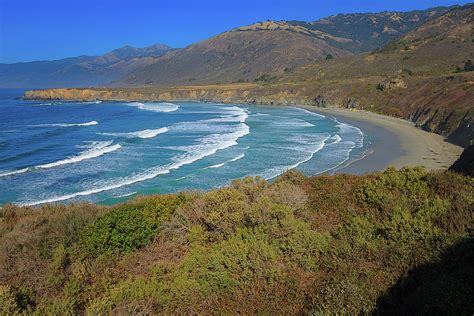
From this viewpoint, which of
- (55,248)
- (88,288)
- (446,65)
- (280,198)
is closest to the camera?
(88,288)

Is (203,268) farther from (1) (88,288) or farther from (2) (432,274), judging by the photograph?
(2) (432,274)

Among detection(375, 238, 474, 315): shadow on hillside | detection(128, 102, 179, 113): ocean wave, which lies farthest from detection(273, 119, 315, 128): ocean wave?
detection(375, 238, 474, 315): shadow on hillside

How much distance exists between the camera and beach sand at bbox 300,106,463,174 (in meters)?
25.9

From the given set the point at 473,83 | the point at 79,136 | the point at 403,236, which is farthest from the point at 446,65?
the point at 403,236

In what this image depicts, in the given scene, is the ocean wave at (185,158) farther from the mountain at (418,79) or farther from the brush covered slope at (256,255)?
the mountain at (418,79)

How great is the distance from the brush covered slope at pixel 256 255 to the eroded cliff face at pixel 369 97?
27196 millimetres

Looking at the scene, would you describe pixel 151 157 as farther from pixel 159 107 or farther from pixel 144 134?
pixel 159 107

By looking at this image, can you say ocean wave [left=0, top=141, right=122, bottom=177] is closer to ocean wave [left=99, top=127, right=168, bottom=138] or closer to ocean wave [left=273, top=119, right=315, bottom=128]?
ocean wave [left=99, top=127, right=168, bottom=138]

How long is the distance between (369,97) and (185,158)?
48.6 meters

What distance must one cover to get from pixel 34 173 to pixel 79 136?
60.9 ft

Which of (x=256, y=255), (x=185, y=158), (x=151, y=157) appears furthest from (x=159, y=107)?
(x=256, y=255)

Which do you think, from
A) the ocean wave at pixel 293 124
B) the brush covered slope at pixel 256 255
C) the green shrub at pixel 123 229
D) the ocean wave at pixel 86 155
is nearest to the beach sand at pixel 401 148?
the ocean wave at pixel 293 124

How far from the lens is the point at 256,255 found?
6457 mm

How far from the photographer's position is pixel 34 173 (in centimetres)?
2702
